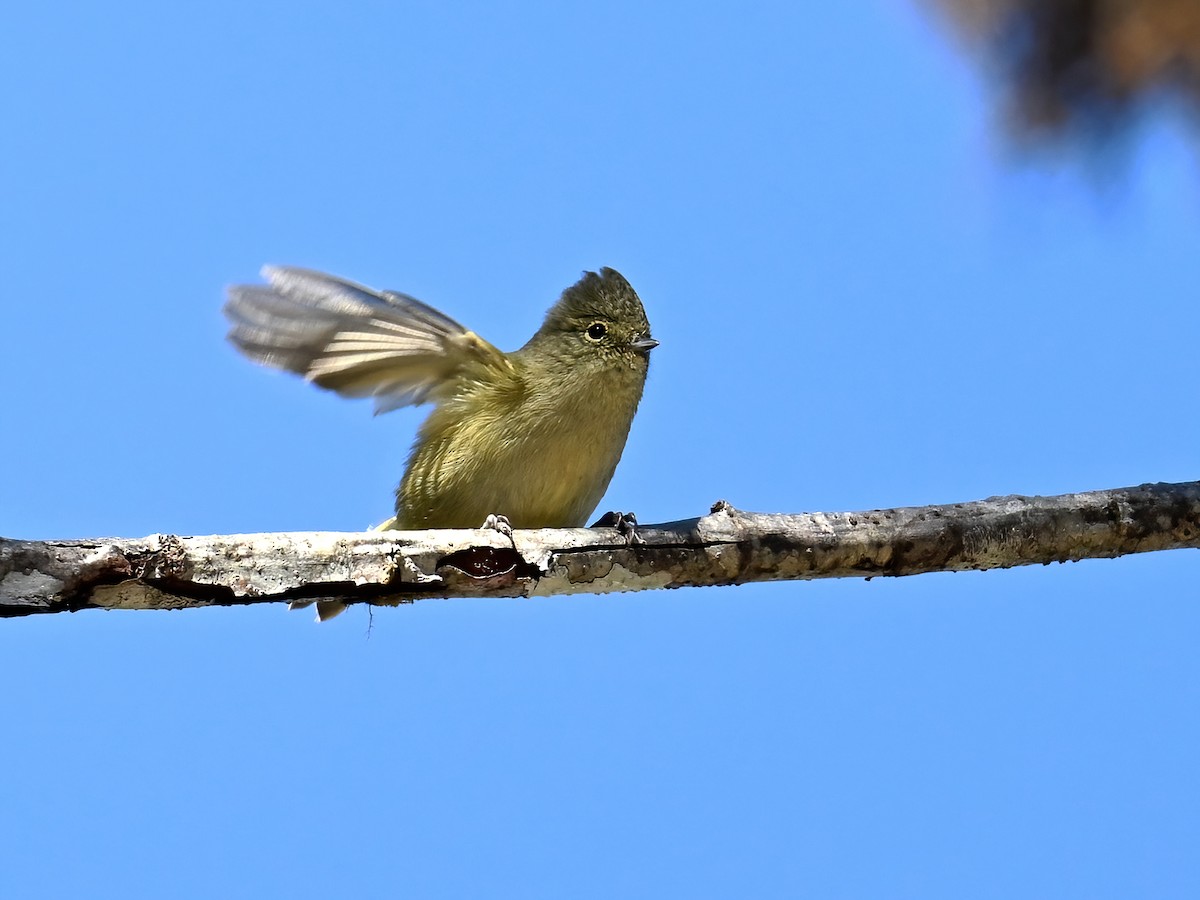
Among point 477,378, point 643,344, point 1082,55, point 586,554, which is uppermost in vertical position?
point 1082,55

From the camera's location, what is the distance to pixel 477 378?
12.4ft

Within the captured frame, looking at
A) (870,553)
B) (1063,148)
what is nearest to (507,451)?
→ (870,553)

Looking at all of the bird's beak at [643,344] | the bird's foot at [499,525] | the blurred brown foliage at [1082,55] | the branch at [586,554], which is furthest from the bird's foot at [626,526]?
the blurred brown foliage at [1082,55]

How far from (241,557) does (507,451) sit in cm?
100

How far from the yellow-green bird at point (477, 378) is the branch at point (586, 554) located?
1.49ft

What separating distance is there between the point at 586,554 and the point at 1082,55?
2091 millimetres

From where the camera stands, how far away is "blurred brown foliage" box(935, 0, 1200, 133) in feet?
10.5

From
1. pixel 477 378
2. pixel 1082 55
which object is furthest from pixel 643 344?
pixel 1082 55

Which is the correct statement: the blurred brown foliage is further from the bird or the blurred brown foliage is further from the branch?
the bird

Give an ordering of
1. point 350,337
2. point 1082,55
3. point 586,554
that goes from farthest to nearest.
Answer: point 350,337, point 1082,55, point 586,554

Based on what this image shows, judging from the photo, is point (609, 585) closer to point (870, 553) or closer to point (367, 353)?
point (870, 553)

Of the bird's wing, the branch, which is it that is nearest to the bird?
the bird's wing

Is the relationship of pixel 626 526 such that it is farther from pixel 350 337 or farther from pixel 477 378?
pixel 350 337

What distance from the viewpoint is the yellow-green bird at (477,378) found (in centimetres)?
356
